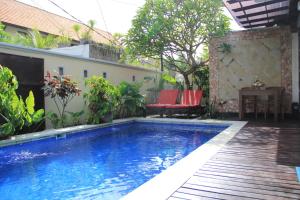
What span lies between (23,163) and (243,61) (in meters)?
8.97

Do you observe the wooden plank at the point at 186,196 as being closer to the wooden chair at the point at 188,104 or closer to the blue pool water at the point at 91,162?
the blue pool water at the point at 91,162

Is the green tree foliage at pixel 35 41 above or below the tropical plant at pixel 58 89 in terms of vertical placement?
above

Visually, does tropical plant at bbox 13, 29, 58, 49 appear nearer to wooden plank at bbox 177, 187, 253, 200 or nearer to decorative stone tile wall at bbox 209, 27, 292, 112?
decorative stone tile wall at bbox 209, 27, 292, 112

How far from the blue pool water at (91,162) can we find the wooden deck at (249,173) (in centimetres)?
112

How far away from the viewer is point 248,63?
11.2 metres

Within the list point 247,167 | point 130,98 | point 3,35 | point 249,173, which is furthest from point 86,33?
point 249,173

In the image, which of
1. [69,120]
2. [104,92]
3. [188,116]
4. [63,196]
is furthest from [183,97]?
[63,196]

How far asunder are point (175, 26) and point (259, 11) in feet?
12.5

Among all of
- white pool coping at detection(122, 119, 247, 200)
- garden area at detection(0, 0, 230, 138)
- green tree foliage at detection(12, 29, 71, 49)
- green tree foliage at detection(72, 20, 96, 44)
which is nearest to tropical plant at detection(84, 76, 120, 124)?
garden area at detection(0, 0, 230, 138)

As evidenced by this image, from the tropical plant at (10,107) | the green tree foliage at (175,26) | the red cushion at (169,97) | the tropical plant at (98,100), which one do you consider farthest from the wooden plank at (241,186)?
the red cushion at (169,97)

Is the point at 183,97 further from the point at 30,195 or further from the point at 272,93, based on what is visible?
the point at 30,195

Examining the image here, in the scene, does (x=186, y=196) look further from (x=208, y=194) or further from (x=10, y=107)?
(x=10, y=107)

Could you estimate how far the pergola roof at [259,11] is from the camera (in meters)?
8.41

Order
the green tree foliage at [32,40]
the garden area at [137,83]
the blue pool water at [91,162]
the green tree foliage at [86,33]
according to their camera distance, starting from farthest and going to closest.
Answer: the green tree foliage at [86,33] → the green tree foliage at [32,40] → the garden area at [137,83] → the blue pool water at [91,162]
